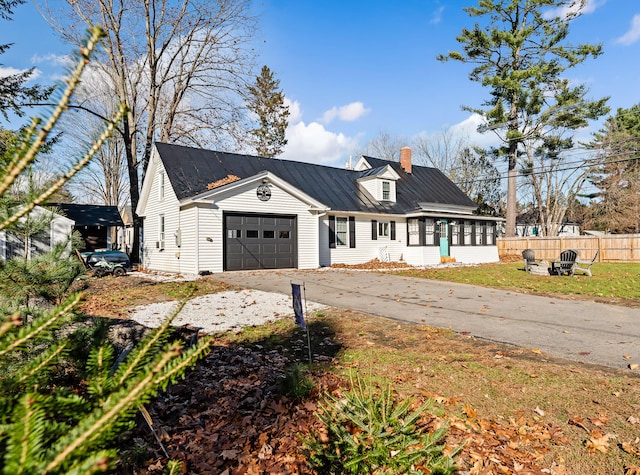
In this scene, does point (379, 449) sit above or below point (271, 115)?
below

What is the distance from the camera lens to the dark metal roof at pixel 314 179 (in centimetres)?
1853

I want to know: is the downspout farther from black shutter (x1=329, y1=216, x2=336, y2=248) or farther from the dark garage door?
black shutter (x1=329, y1=216, x2=336, y2=248)

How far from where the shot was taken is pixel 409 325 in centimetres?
688

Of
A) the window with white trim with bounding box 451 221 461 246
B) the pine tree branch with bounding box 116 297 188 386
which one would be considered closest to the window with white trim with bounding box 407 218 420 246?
the window with white trim with bounding box 451 221 461 246

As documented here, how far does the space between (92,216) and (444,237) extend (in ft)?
73.6

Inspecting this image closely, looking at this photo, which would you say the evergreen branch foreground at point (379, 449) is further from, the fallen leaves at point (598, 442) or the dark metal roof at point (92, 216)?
the dark metal roof at point (92, 216)

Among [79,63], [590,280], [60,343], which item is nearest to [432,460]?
[60,343]

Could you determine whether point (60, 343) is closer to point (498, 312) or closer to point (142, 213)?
point (498, 312)

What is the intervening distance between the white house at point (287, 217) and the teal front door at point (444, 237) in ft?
0.21

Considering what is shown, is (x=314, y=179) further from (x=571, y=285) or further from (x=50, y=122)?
(x=50, y=122)

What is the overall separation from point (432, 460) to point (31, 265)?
381cm

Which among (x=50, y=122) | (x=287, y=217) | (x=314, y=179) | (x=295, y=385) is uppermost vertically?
(x=314, y=179)

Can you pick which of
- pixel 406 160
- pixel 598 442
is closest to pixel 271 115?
pixel 406 160

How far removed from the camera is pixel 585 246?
2761 cm
